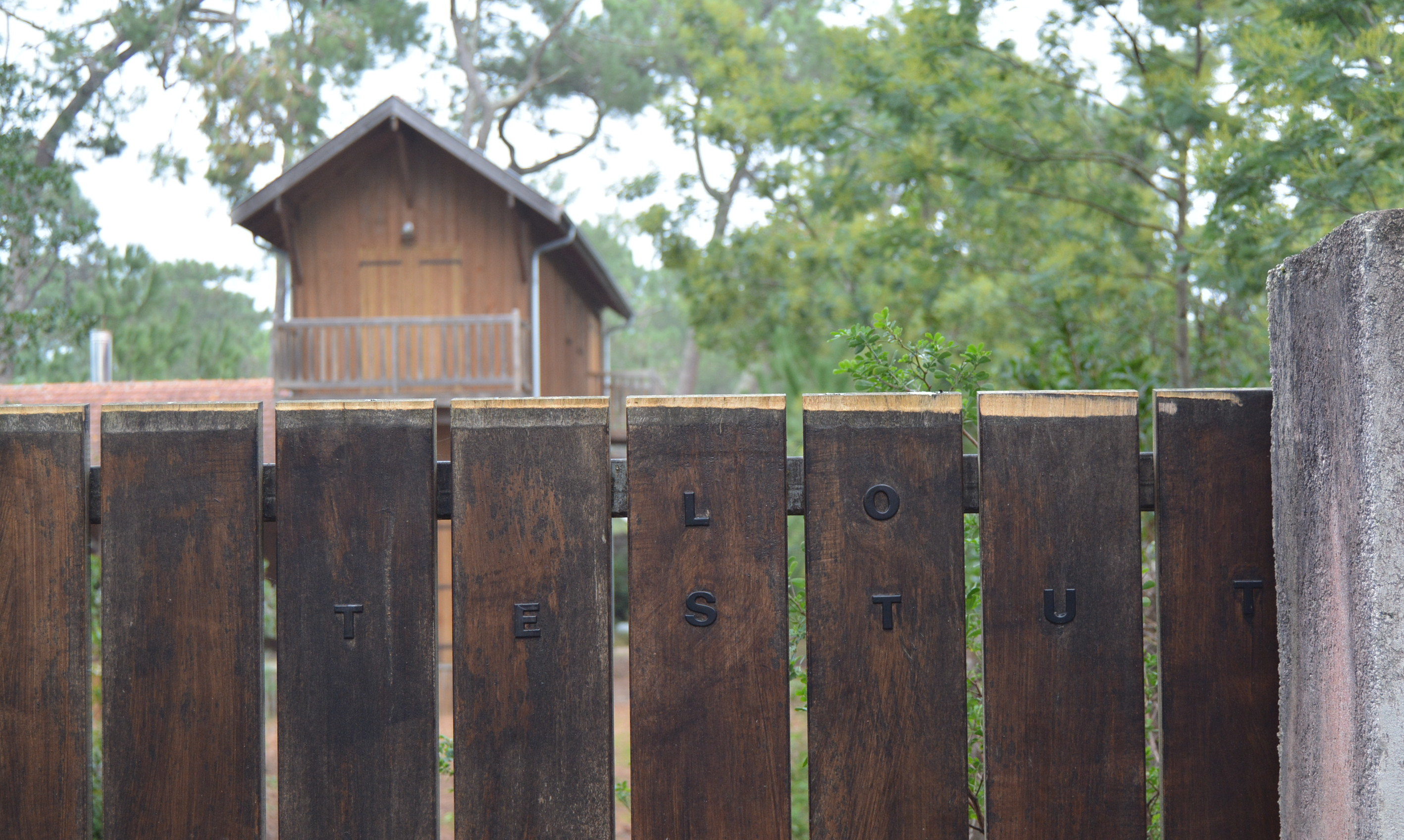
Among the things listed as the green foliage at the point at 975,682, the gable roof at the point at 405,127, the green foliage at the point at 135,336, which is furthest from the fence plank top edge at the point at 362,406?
the green foliage at the point at 135,336

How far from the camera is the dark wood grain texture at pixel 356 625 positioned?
1.57 meters

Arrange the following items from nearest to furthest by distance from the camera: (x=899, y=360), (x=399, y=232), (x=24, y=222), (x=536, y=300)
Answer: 1. (x=899, y=360)
2. (x=24, y=222)
3. (x=536, y=300)
4. (x=399, y=232)

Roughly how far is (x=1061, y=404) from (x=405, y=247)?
13.0 meters

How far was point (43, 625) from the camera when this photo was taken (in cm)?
160

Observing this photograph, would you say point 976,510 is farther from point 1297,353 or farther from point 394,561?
point 394,561

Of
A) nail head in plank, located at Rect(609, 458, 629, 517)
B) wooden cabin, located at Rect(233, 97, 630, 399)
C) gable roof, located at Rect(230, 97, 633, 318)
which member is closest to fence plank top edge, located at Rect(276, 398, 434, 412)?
nail head in plank, located at Rect(609, 458, 629, 517)

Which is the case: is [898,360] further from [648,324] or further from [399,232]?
[648,324]

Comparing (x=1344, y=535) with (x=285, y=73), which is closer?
(x=1344, y=535)

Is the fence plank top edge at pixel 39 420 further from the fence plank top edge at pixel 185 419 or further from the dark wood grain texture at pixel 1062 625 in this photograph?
the dark wood grain texture at pixel 1062 625

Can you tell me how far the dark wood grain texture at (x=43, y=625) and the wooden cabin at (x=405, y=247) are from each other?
34.3ft

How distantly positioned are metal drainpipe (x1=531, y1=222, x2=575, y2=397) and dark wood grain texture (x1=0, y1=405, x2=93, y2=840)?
11.1m

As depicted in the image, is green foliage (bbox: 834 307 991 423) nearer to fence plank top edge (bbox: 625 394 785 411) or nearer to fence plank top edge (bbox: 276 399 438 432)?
fence plank top edge (bbox: 625 394 785 411)

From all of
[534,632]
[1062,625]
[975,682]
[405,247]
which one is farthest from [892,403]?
[405,247]

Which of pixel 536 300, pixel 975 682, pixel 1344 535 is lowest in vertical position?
pixel 975 682
